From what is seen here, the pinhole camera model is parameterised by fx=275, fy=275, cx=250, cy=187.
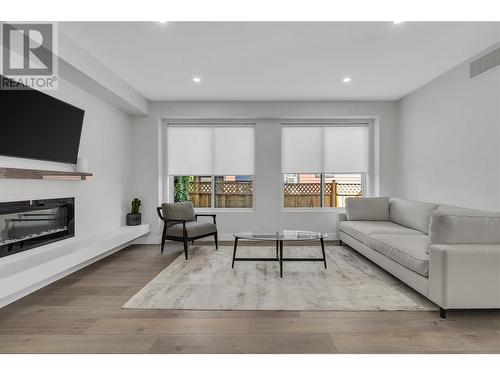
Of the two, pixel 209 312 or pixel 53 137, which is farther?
pixel 53 137

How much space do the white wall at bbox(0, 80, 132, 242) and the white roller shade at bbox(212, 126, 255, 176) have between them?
5.63 ft

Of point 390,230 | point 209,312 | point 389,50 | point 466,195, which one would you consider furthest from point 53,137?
point 466,195

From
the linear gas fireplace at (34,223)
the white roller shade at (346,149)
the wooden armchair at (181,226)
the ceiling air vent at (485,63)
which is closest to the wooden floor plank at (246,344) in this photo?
the linear gas fireplace at (34,223)

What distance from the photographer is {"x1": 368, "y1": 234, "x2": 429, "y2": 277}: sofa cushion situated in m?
2.51

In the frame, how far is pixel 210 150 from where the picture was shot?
18.2 ft

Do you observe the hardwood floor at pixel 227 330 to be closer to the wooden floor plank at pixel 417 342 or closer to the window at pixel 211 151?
the wooden floor plank at pixel 417 342

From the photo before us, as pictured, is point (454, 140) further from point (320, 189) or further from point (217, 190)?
point (217, 190)

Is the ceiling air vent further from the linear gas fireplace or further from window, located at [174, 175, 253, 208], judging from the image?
the linear gas fireplace

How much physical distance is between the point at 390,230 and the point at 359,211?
0.99 metres

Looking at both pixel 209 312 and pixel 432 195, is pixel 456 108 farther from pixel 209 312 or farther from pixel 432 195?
pixel 209 312

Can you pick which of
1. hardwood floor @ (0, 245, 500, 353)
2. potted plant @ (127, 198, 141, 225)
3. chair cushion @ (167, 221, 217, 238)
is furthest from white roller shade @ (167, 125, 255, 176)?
hardwood floor @ (0, 245, 500, 353)

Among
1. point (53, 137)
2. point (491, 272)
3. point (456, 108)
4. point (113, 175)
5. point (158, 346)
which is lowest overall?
point (158, 346)

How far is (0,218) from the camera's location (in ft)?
8.57

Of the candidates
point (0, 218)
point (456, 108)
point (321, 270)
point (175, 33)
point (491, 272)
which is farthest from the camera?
point (456, 108)
